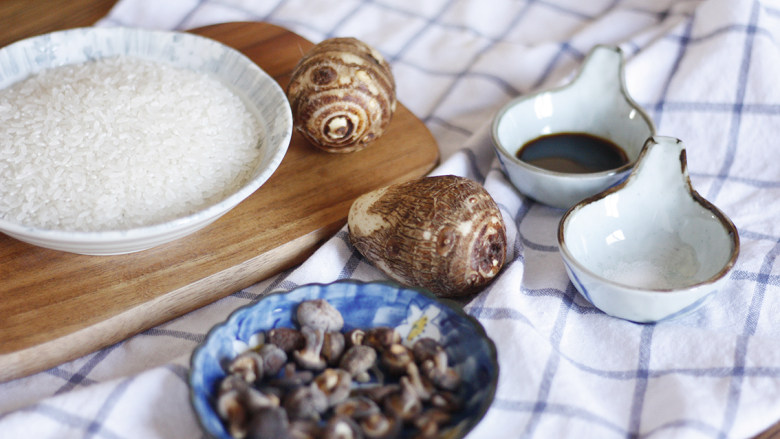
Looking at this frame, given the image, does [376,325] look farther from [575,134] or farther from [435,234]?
[575,134]

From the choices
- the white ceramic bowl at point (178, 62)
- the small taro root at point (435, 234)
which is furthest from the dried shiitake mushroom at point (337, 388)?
the white ceramic bowl at point (178, 62)

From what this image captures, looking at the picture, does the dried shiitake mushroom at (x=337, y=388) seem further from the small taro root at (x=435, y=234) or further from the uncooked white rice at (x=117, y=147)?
the uncooked white rice at (x=117, y=147)

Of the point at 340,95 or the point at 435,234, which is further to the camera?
the point at 340,95

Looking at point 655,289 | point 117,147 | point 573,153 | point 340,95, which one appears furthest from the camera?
point 573,153

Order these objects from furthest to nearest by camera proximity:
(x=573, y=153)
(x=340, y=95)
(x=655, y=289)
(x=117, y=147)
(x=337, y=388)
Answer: (x=573, y=153)
(x=340, y=95)
(x=117, y=147)
(x=655, y=289)
(x=337, y=388)

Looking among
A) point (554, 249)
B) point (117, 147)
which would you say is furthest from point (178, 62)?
point (554, 249)

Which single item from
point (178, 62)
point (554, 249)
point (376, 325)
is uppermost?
point (178, 62)

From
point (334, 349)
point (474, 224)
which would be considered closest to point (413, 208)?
point (474, 224)
